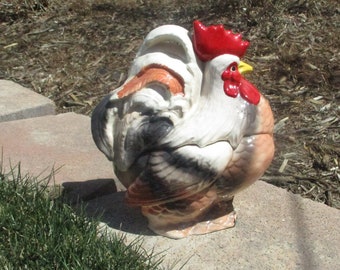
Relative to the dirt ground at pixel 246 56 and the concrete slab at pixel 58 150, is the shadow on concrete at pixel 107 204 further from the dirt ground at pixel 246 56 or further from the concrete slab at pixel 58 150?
the dirt ground at pixel 246 56

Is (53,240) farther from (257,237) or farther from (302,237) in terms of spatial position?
(302,237)

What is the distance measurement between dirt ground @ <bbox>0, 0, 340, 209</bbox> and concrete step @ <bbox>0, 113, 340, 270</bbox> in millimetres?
439

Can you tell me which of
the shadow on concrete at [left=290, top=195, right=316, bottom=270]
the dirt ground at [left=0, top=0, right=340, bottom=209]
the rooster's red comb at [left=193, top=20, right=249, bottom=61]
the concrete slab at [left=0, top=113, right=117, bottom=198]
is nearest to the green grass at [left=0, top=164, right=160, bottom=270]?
the concrete slab at [left=0, top=113, right=117, bottom=198]

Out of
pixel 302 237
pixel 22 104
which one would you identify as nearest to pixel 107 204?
pixel 302 237

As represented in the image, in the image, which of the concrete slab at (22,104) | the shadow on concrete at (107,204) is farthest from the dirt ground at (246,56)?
the shadow on concrete at (107,204)

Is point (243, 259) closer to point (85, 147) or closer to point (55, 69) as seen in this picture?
point (85, 147)

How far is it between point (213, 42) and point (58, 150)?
1.44 meters

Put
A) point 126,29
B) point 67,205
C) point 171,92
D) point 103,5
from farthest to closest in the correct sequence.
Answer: point 103,5 → point 126,29 → point 67,205 → point 171,92

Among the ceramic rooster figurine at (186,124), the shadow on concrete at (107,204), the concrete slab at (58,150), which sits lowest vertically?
the concrete slab at (58,150)

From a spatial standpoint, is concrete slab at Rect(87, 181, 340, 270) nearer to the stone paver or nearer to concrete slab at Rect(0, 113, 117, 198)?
the stone paver

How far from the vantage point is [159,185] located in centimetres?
263

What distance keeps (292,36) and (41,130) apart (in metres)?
1.87

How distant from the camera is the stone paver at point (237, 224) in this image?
2789mm

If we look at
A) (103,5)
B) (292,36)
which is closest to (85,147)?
(292,36)
